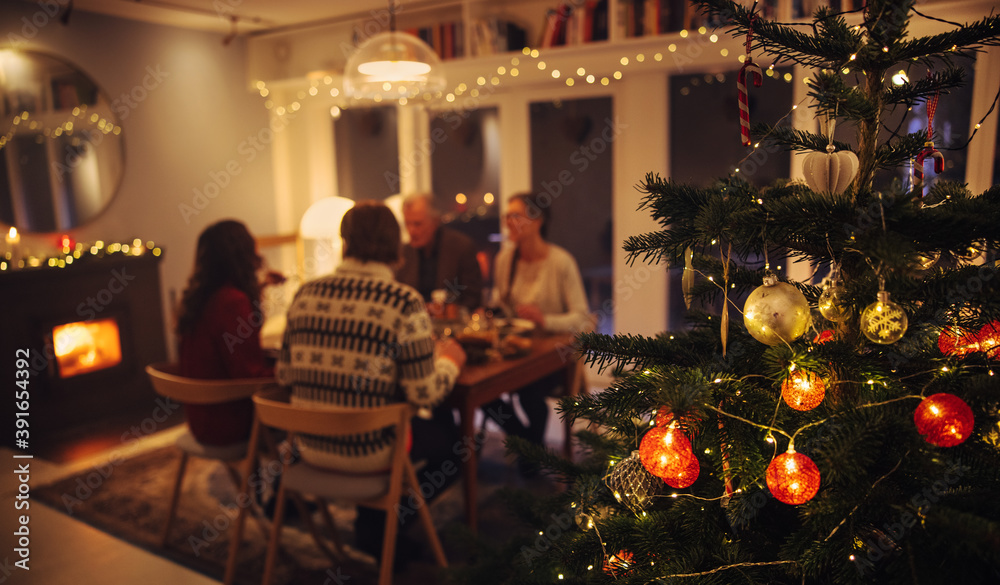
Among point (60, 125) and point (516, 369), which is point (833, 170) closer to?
point (516, 369)

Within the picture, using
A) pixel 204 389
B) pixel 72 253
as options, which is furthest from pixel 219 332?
pixel 72 253

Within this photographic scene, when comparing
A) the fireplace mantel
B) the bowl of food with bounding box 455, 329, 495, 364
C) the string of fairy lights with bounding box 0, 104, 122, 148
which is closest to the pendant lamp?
the bowl of food with bounding box 455, 329, 495, 364

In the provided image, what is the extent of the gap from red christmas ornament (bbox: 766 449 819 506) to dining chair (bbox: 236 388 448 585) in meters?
1.27

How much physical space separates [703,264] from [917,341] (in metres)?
0.29

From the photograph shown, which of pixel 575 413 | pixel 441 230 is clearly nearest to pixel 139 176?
pixel 441 230

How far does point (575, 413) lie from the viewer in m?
0.92

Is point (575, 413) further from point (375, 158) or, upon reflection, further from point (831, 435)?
point (375, 158)

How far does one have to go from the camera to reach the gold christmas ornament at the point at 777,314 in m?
0.77

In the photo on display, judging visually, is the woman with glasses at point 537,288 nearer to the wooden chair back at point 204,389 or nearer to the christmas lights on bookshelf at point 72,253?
the wooden chair back at point 204,389

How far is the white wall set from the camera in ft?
13.6

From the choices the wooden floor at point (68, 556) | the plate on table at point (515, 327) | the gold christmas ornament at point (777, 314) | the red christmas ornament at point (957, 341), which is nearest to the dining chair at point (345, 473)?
the wooden floor at point (68, 556)

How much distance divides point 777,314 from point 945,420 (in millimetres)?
197

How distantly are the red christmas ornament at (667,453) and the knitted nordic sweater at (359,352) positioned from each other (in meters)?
1.22

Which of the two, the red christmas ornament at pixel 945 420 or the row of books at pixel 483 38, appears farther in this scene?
the row of books at pixel 483 38
